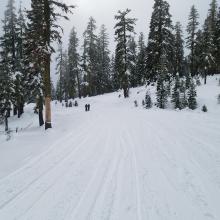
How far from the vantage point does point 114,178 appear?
23.1 ft

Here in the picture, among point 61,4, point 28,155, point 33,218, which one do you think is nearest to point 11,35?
point 61,4

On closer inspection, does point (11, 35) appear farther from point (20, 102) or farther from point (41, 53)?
point (41, 53)

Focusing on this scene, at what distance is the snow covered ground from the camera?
526cm

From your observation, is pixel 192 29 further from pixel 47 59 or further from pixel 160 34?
pixel 47 59

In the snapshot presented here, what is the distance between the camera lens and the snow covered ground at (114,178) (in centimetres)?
526

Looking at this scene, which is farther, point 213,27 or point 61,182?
point 213,27

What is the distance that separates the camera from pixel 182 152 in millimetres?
9289

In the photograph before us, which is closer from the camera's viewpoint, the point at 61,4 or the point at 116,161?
the point at 116,161

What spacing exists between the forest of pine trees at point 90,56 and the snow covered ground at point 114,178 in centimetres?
788

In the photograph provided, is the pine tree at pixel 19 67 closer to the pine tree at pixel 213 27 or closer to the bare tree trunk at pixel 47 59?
the bare tree trunk at pixel 47 59

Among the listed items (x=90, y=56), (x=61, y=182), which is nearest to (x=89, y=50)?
(x=90, y=56)

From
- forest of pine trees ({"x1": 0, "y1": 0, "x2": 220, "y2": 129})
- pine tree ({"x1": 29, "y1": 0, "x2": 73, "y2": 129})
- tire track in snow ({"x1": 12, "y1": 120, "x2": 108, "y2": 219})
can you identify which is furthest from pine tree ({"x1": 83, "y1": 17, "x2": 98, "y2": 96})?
tire track in snow ({"x1": 12, "y1": 120, "x2": 108, "y2": 219})

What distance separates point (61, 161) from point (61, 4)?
12.2m

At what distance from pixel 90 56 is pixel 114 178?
4632 cm
